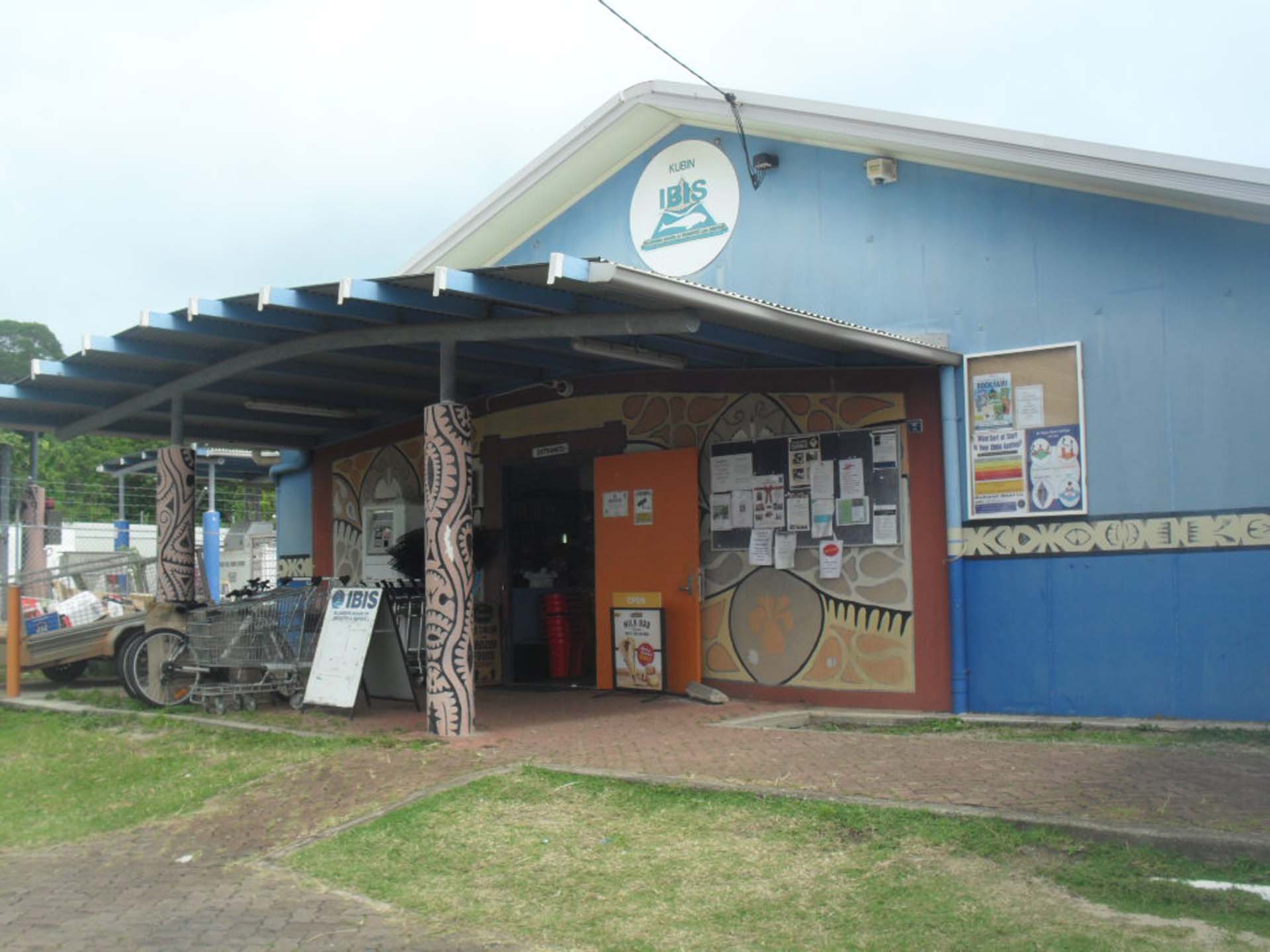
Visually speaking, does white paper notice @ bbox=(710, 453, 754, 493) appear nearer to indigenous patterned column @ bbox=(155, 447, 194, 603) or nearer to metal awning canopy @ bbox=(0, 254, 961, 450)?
metal awning canopy @ bbox=(0, 254, 961, 450)

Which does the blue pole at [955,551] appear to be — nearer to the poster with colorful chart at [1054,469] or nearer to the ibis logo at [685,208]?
the poster with colorful chart at [1054,469]

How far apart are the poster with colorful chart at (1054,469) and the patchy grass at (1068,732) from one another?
1.76m

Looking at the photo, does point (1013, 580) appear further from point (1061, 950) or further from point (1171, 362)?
point (1061, 950)

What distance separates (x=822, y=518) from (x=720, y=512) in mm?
Result: 1129

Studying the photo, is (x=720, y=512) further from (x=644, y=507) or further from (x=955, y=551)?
(x=955, y=551)

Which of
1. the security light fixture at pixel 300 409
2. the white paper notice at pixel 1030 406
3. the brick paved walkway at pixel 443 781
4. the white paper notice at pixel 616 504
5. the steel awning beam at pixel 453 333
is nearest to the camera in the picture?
the brick paved walkway at pixel 443 781

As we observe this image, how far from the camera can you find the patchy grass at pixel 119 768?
8.16 meters

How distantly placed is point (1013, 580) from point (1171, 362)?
2.13m

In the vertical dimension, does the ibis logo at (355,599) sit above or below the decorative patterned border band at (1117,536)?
below

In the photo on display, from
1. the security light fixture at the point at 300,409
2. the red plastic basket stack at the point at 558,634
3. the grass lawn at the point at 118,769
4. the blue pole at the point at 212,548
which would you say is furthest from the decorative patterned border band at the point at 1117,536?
the blue pole at the point at 212,548

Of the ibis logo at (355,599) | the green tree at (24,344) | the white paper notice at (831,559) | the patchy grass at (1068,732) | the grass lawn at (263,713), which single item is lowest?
the patchy grass at (1068,732)

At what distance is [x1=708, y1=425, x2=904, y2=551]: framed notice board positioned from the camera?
36.3 feet

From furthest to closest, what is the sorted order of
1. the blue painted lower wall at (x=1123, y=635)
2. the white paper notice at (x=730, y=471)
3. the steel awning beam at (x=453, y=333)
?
1. the white paper notice at (x=730, y=471)
2. the blue painted lower wall at (x=1123, y=635)
3. the steel awning beam at (x=453, y=333)

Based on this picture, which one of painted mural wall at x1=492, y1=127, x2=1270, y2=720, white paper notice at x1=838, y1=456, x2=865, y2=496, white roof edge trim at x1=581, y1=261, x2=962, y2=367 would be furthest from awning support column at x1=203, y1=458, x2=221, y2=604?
white roof edge trim at x1=581, y1=261, x2=962, y2=367
